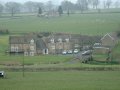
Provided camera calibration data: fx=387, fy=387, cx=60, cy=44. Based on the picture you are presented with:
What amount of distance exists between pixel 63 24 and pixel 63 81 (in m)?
38.1

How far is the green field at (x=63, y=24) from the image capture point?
51.8m

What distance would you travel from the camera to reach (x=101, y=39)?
41.3m

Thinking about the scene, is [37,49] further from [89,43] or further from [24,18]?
[24,18]

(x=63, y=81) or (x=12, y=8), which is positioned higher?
(x=12, y=8)

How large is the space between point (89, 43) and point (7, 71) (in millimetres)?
17359

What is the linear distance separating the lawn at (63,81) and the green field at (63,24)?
24.5 metres

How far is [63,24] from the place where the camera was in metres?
58.9

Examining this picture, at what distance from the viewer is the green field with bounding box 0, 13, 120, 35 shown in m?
51.8

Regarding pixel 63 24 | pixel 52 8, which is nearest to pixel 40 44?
pixel 63 24

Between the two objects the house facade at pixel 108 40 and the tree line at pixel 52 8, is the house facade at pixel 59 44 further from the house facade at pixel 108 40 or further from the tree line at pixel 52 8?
the tree line at pixel 52 8

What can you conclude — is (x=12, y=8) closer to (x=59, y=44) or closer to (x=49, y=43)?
(x=59, y=44)

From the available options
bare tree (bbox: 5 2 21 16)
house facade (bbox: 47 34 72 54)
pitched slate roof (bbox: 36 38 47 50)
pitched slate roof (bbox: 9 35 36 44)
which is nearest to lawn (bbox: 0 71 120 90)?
pitched slate roof (bbox: 36 38 47 50)

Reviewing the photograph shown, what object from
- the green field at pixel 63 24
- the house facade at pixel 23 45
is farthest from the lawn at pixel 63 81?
the green field at pixel 63 24

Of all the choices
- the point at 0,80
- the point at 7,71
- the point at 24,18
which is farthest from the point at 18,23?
the point at 0,80
